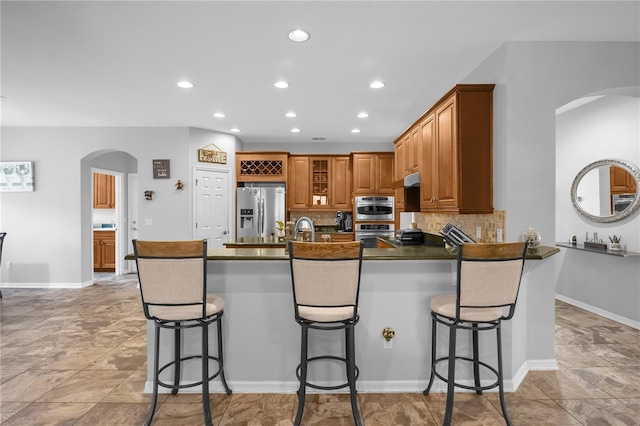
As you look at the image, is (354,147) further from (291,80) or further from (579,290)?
(579,290)

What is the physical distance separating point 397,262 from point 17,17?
3182mm

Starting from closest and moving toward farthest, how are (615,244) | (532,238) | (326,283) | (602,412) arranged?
(326,283) < (602,412) < (532,238) < (615,244)

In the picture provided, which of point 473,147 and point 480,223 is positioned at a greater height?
point 473,147

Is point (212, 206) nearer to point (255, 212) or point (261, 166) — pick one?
A: point (255, 212)

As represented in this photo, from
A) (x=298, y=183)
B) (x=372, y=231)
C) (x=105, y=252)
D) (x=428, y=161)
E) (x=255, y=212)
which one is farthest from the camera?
(x=105, y=252)

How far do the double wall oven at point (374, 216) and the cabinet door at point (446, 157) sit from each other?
2941 millimetres

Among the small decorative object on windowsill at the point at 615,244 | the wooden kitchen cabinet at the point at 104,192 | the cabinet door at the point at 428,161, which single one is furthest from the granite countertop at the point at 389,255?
the wooden kitchen cabinet at the point at 104,192

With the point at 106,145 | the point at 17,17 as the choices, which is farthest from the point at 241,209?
the point at 17,17

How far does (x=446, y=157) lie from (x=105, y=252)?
271 inches

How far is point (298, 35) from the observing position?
260cm

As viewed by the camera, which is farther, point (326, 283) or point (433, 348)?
point (433, 348)

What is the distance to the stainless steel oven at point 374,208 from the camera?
6289 mm

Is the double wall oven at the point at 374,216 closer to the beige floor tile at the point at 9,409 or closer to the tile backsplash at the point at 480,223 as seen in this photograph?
the tile backsplash at the point at 480,223

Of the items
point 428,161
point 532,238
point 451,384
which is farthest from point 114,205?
point 532,238
